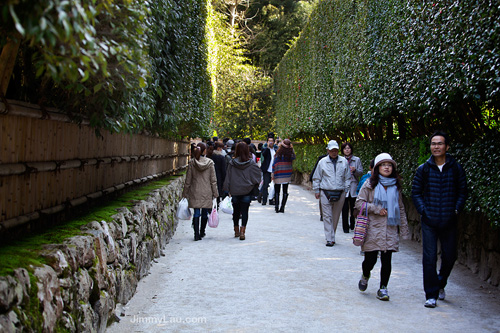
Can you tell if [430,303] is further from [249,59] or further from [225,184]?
[249,59]

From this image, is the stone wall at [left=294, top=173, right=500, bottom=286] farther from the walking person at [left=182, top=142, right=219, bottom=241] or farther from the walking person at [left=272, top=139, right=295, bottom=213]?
the walking person at [left=272, top=139, right=295, bottom=213]

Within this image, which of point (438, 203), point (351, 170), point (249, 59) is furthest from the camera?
point (249, 59)

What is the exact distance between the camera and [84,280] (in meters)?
4.42

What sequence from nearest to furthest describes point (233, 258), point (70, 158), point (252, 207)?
point (70, 158) → point (233, 258) → point (252, 207)

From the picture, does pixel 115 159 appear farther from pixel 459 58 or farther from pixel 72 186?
pixel 459 58

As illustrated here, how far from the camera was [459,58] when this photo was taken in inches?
279

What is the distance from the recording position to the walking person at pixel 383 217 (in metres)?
6.61

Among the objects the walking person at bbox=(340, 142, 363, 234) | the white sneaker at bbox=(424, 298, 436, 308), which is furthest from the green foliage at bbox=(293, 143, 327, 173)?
the white sneaker at bbox=(424, 298, 436, 308)

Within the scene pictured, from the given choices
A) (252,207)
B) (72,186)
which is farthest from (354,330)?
(252,207)

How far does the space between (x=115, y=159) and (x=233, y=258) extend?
2581 millimetres

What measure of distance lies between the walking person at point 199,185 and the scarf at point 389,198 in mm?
4474

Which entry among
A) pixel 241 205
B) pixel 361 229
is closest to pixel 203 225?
pixel 241 205

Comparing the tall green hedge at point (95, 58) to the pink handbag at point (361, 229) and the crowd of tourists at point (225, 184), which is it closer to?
the crowd of tourists at point (225, 184)

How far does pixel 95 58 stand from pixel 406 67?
24.7ft
